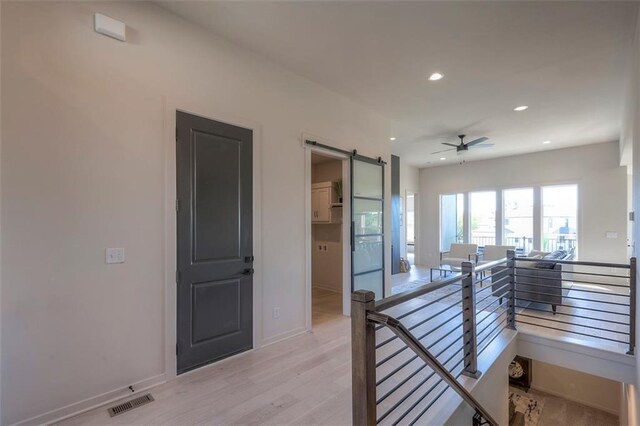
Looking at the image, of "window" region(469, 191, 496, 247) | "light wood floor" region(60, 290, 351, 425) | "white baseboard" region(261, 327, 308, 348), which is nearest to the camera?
"light wood floor" region(60, 290, 351, 425)

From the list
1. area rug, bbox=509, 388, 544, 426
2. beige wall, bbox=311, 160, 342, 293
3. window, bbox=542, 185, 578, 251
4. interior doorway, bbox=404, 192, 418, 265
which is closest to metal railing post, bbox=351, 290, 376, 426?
beige wall, bbox=311, 160, 342, 293

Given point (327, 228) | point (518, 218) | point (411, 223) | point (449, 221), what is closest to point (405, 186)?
point (411, 223)

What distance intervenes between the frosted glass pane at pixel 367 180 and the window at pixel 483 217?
17.4 ft

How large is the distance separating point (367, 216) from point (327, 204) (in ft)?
5.01

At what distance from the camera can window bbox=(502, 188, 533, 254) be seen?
782 cm

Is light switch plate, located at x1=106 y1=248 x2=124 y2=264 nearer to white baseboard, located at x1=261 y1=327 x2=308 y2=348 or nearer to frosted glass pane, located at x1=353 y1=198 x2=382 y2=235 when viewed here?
white baseboard, located at x1=261 y1=327 x2=308 y2=348

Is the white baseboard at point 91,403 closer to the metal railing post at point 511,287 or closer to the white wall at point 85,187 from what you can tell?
the white wall at point 85,187

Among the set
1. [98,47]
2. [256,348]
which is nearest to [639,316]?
[256,348]

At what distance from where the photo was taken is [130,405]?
2.22 m

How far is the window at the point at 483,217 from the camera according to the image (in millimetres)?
8469

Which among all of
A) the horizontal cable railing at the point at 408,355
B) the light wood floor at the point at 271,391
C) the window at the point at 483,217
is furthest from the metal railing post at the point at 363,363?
the window at the point at 483,217

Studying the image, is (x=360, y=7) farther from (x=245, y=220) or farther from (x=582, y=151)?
(x=582, y=151)

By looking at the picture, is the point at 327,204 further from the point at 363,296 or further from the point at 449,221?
the point at 449,221

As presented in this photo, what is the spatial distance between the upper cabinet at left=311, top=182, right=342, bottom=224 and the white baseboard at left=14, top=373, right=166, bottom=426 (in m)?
3.97
